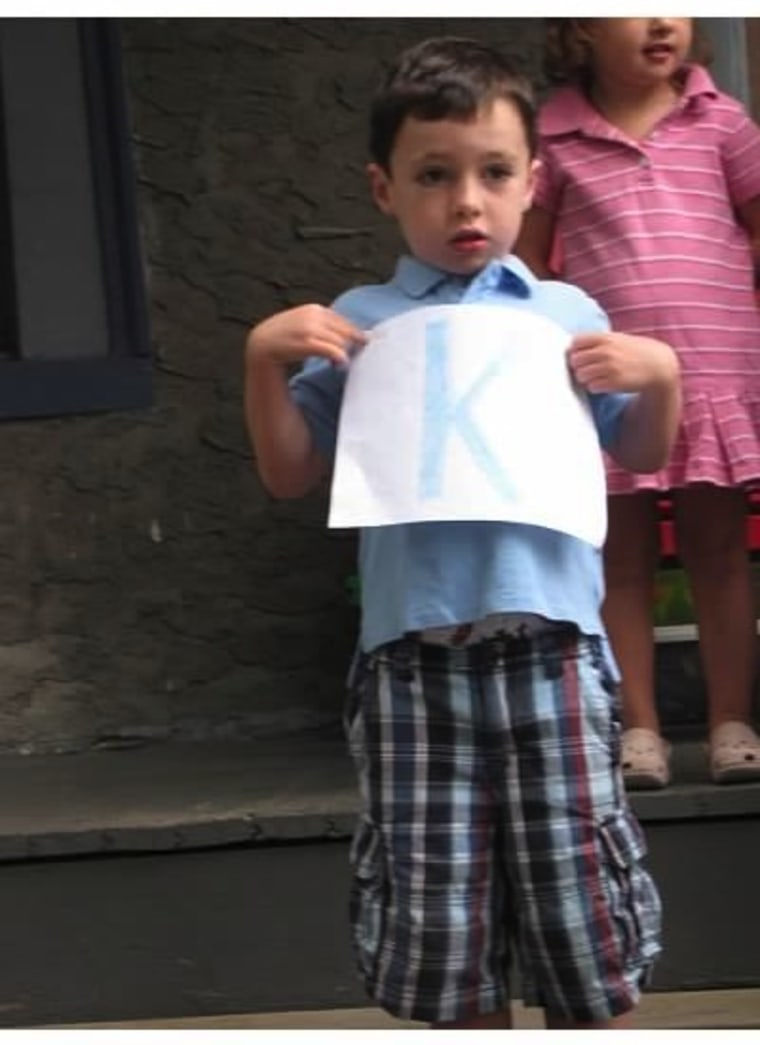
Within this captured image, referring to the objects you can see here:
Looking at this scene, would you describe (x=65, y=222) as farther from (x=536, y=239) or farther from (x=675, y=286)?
(x=675, y=286)

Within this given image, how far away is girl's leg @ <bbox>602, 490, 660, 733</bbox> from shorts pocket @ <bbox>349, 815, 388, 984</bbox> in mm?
994

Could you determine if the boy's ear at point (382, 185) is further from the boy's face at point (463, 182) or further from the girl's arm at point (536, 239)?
the girl's arm at point (536, 239)

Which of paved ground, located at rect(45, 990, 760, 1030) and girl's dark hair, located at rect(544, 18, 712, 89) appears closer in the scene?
paved ground, located at rect(45, 990, 760, 1030)

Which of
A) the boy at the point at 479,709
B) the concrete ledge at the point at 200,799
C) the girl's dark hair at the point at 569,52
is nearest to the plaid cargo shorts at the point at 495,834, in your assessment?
the boy at the point at 479,709

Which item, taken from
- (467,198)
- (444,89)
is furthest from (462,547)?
(444,89)

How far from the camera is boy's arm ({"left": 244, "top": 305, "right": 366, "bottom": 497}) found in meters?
2.46

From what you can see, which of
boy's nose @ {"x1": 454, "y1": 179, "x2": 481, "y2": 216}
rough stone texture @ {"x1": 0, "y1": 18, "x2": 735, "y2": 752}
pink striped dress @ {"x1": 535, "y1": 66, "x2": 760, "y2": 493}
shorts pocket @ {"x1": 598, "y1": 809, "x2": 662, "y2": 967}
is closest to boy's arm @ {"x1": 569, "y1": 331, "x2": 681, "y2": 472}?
boy's nose @ {"x1": 454, "y1": 179, "x2": 481, "y2": 216}

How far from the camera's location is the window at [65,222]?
14.0 feet

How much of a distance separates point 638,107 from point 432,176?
3.69 feet

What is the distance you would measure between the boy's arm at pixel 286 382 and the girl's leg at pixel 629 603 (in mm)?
977

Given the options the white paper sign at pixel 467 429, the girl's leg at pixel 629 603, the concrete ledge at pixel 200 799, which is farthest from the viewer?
the girl's leg at pixel 629 603

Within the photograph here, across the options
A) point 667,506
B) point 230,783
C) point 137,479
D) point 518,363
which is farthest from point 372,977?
point 137,479

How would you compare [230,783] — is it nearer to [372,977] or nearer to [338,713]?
[338,713]

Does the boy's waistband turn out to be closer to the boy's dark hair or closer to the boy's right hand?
the boy's right hand
